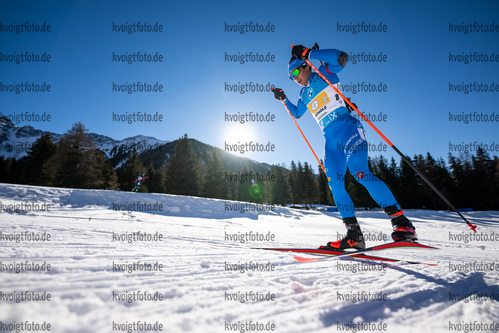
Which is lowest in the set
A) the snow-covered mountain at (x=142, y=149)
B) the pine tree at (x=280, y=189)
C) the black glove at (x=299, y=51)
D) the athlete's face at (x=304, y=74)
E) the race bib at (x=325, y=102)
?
the pine tree at (x=280, y=189)

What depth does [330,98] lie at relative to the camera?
3.00 m

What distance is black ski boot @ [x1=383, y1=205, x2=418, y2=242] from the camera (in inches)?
92.7

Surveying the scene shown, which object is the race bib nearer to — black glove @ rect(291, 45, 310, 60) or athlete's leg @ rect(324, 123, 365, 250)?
athlete's leg @ rect(324, 123, 365, 250)

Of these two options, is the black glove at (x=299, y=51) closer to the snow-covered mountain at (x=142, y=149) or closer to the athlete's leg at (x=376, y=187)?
the athlete's leg at (x=376, y=187)

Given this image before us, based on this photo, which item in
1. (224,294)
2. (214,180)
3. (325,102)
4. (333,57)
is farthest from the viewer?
(214,180)

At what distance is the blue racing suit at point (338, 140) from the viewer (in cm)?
259

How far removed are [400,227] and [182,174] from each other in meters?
32.1

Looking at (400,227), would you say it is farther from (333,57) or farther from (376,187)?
(333,57)

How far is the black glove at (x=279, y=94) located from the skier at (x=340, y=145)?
2.30 ft

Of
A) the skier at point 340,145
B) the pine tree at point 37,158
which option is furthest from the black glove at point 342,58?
the pine tree at point 37,158

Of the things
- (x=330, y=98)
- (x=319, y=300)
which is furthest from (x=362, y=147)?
(x=319, y=300)

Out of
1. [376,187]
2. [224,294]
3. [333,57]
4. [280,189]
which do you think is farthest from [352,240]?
[280,189]

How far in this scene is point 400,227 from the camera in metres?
2.42

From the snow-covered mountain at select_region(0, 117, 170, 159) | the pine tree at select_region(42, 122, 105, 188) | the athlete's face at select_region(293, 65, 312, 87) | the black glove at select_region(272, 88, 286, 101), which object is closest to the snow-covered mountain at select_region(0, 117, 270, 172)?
the snow-covered mountain at select_region(0, 117, 170, 159)
